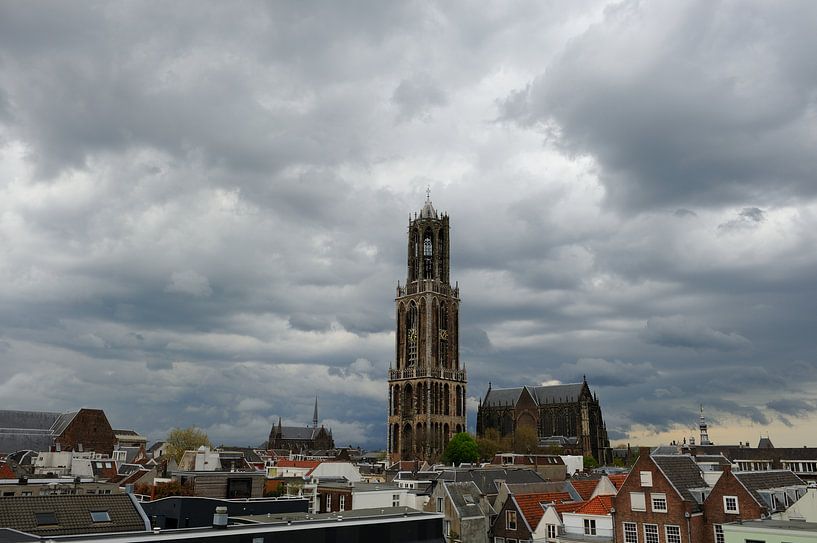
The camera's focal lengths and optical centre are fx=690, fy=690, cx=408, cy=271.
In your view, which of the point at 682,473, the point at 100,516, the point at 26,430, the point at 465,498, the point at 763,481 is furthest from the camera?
the point at 26,430

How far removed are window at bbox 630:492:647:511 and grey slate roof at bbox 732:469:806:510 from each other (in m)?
6.56

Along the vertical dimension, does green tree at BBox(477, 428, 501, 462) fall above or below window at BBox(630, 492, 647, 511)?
above

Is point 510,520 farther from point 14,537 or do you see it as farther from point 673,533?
point 14,537

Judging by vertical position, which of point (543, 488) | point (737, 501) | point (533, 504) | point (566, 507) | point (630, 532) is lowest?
point (630, 532)

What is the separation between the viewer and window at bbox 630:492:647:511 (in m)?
50.0

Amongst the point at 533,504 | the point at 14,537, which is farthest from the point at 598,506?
the point at 14,537

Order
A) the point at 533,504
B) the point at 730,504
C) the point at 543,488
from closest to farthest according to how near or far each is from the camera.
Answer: the point at 730,504 < the point at 533,504 < the point at 543,488

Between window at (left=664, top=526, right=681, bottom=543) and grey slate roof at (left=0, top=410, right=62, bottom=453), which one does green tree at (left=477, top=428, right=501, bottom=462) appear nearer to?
grey slate roof at (left=0, top=410, right=62, bottom=453)

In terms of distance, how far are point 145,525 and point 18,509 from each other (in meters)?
7.77

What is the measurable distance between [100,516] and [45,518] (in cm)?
321

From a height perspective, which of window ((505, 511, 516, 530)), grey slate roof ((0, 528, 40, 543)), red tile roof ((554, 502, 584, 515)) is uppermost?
grey slate roof ((0, 528, 40, 543))

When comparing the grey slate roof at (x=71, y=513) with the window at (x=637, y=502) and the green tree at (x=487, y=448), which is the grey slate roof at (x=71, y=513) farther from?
the green tree at (x=487, y=448)

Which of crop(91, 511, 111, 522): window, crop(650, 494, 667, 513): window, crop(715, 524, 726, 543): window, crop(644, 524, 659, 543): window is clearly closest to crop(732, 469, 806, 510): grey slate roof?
crop(715, 524, 726, 543): window

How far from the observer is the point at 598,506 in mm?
53656
